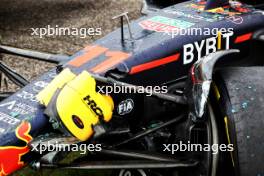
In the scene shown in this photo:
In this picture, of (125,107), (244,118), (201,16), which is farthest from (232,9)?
(244,118)

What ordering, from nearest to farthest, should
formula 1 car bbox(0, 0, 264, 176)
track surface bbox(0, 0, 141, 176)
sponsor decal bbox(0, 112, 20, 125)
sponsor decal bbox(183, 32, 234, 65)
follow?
1. formula 1 car bbox(0, 0, 264, 176)
2. sponsor decal bbox(0, 112, 20, 125)
3. sponsor decal bbox(183, 32, 234, 65)
4. track surface bbox(0, 0, 141, 176)

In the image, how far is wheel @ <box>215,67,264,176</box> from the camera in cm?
229

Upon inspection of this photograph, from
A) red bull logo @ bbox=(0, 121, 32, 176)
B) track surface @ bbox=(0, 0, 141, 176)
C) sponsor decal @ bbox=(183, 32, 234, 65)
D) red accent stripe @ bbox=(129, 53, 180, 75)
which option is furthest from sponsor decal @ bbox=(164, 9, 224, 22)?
track surface @ bbox=(0, 0, 141, 176)

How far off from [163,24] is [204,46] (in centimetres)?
36

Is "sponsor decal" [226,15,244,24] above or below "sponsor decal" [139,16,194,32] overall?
above

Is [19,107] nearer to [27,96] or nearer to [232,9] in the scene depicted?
[27,96]

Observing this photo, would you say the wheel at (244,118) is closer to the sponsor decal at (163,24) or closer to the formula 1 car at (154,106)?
the formula 1 car at (154,106)

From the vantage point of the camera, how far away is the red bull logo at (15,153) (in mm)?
2543

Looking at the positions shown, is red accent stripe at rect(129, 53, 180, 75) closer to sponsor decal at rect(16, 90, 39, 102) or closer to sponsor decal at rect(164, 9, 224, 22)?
sponsor decal at rect(164, 9, 224, 22)

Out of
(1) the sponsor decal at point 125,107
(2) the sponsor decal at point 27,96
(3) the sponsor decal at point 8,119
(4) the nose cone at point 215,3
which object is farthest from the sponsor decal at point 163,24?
(3) the sponsor decal at point 8,119

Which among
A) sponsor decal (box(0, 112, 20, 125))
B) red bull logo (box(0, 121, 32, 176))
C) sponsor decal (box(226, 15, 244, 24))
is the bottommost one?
red bull logo (box(0, 121, 32, 176))

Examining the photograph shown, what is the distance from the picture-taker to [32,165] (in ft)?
8.55

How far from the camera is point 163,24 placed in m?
3.29

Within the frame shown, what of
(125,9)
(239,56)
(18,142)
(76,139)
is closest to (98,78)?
(76,139)
